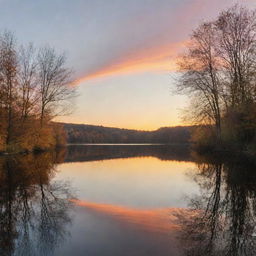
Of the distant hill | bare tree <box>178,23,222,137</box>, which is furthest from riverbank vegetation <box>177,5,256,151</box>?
the distant hill

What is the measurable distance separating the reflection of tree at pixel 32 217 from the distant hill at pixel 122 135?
96540mm

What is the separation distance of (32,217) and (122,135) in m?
134

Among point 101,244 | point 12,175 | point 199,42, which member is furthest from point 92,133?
point 101,244

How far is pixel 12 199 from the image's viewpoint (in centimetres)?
844

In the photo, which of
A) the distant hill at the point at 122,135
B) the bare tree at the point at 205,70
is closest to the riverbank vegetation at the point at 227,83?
the bare tree at the point at 205,70

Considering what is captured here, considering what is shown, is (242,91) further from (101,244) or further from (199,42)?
(101,244)

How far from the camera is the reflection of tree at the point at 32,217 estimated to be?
16.5 ft

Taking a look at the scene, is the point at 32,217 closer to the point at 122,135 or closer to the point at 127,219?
the point at 127,219

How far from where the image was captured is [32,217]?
6.79 meters

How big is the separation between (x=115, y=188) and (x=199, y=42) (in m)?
23.4

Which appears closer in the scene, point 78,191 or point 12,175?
point 78,191

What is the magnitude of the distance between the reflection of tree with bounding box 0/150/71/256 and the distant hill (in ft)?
317

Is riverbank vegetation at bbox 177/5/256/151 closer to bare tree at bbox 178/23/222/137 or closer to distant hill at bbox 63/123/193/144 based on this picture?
bare tree at bbox 178/23/222/137

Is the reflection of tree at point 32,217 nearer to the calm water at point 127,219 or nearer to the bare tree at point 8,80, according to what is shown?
the calm water at point 127,219
